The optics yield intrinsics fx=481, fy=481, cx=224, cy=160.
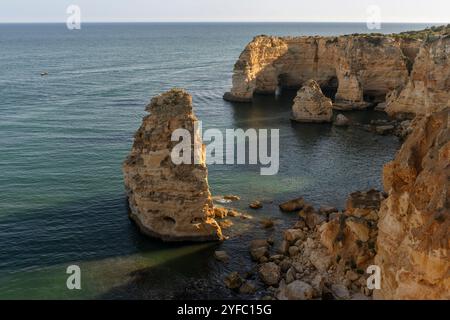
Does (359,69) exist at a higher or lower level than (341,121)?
higher

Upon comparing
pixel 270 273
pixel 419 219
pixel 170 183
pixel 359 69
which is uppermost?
pixel 359 69

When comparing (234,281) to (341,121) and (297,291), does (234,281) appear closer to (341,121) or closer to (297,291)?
(297,291)

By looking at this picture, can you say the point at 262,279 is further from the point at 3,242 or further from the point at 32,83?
the point at 32,83

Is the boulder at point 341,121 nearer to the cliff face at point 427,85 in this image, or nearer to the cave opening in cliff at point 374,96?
the cliff face at point 427,85

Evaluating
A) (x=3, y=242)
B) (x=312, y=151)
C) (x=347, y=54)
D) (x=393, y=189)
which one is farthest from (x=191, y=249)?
(x=347, y=54)

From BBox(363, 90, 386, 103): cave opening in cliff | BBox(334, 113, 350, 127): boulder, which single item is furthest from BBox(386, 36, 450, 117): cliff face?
BBox(363, 90, 386, 103): cave opening in cliff

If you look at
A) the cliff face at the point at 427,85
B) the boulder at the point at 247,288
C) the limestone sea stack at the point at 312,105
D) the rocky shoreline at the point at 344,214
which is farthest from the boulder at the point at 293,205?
the limestone sea stack at the point at 312,105

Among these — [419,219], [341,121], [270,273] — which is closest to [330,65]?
[341,121]
